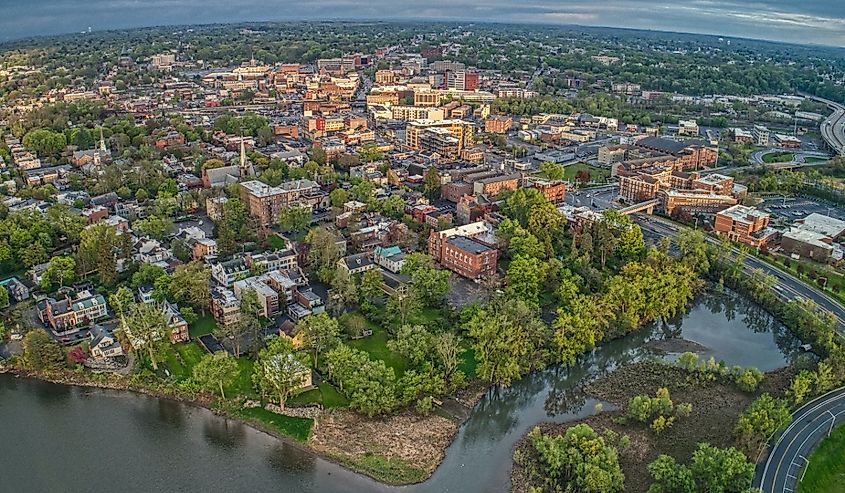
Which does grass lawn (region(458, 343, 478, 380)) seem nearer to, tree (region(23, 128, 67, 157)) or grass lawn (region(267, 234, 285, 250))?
grass lawn (region(267, 234, 285, 250))

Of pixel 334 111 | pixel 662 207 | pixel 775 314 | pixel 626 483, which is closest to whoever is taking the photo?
pixel 626 483

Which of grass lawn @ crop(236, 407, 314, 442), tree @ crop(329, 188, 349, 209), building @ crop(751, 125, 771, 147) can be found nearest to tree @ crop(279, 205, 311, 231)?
tree @ crop(329, 188, 349, 209)

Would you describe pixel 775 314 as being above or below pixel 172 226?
below

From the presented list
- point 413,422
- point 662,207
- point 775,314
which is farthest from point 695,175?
point 413,422

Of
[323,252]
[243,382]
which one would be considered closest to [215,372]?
[243,382]

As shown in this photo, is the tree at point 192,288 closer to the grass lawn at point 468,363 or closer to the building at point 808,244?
the grass lawn at point 468,363

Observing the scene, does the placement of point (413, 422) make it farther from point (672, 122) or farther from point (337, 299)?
point (672, 122)

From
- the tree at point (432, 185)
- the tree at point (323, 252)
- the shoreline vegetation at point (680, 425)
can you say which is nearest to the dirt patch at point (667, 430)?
the shoreline vegetation at point (680, 425)
